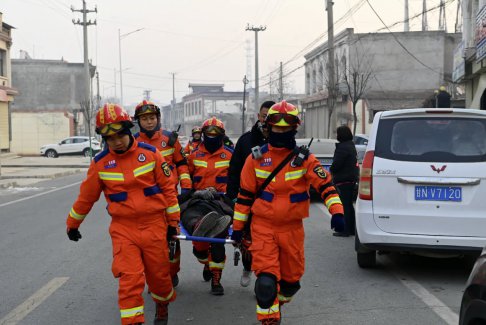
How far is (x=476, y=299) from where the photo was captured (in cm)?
291

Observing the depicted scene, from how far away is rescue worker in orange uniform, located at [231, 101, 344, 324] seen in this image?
4531 mm

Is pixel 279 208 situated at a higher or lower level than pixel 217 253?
higher

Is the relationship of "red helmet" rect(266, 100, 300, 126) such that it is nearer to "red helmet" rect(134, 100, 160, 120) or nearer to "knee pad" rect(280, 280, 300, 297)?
"knee pad" rect(280, 280, 300, 297)

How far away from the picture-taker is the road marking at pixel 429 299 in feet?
17.4

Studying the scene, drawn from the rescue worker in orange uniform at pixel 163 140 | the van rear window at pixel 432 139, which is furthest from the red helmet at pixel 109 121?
the van rear window at pixel 432 139

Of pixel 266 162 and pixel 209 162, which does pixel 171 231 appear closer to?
pixel 266 162

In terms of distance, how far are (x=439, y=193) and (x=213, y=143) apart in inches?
94.6

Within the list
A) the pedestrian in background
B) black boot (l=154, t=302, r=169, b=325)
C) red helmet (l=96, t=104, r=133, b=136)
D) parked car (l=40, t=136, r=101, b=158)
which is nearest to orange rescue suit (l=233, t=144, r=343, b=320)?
black boot (l=154, t=302, r=169, b=325)

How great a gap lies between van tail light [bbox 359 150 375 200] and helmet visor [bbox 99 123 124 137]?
3070mm

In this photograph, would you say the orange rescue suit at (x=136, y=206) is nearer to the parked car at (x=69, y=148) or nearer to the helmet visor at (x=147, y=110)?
the helmet visor at (x=147, y=110)

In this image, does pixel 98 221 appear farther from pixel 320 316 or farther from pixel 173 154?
pixel 320 316

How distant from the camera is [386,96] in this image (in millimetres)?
39250

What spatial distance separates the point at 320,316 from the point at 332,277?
1.53 m

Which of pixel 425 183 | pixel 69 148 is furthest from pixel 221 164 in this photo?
pixel 69 148
